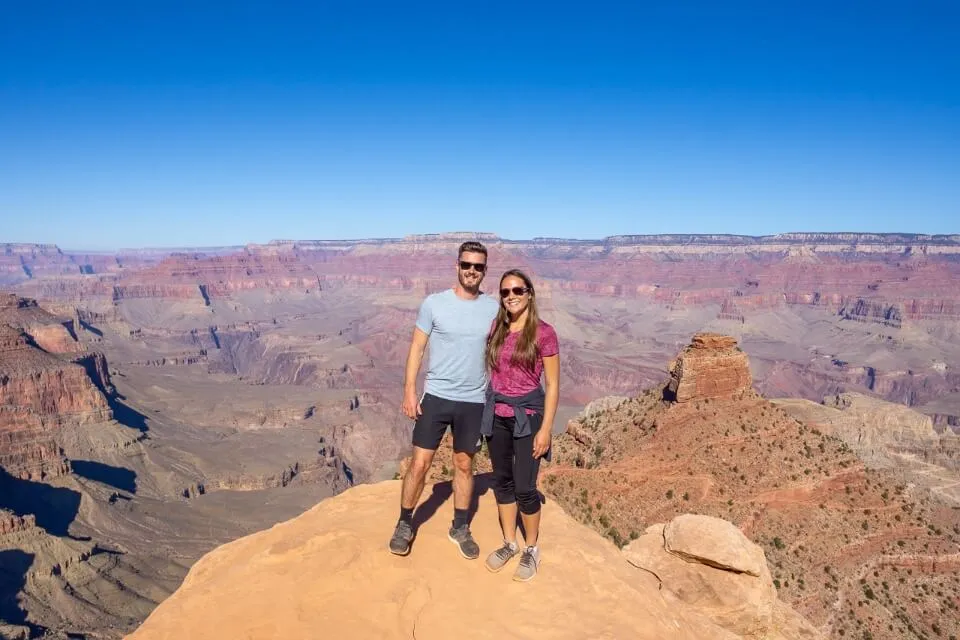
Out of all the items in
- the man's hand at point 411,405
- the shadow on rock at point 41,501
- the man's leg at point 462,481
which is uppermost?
the man's hand at point 411,405

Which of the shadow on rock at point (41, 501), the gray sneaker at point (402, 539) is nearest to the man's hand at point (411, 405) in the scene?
the gray sneaker at point (402, 539)

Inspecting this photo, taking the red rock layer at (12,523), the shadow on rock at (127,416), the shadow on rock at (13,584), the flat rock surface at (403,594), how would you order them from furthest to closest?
the shadow on rock at (127,416)
the red rock layer at (12,523)
the shadow on rock at (13,584)
the flat rock surface at (403,594)

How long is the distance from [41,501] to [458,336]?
261 feet

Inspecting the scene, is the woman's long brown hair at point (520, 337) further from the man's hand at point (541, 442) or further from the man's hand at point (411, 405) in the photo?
the man's hand at point (411, 405)

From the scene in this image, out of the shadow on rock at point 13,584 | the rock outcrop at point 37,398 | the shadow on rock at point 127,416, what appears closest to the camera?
the shadow on rock at point 13,584

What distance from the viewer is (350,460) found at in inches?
4353

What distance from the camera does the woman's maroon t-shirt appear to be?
713 cm

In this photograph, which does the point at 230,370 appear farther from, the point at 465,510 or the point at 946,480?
the point at 465,510

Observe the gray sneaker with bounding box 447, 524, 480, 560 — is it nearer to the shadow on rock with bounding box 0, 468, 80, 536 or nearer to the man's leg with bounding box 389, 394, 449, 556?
the man's leg with bounding box 389, 394, 449, 556

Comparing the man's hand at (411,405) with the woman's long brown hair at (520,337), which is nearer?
the woman's long brown hair at (520,337)

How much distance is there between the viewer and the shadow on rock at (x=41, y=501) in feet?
201

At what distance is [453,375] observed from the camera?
7.23 metres

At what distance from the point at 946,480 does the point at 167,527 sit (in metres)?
80.4

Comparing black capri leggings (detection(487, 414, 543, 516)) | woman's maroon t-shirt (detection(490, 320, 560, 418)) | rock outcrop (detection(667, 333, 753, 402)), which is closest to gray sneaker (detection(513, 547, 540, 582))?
black capri leggings (detection(487, 414, 543, 516))
